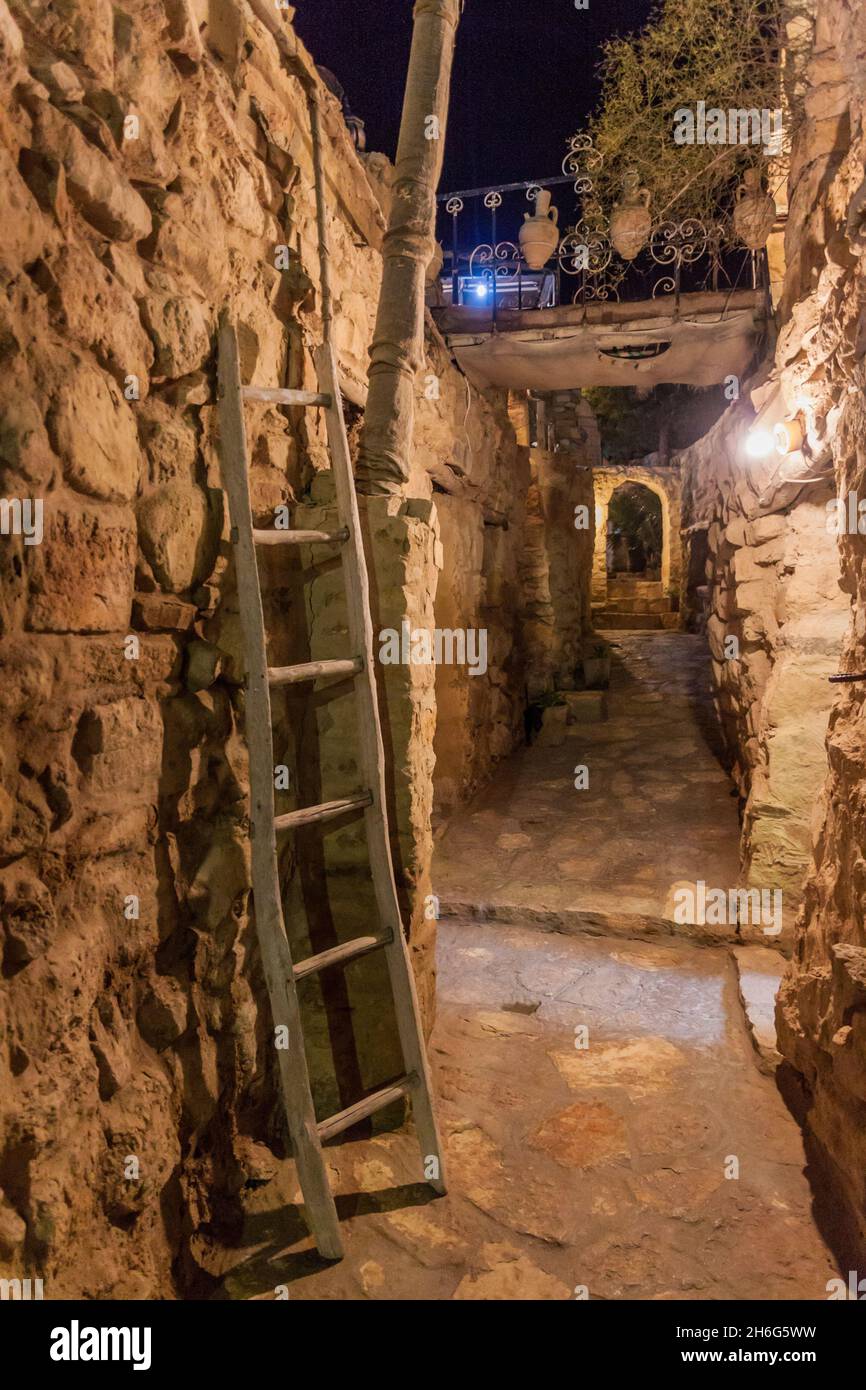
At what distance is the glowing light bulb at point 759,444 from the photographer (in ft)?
14.4

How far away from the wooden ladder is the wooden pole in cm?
43

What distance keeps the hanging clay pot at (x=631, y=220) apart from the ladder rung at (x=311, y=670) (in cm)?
462

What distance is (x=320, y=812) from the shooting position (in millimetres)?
2371

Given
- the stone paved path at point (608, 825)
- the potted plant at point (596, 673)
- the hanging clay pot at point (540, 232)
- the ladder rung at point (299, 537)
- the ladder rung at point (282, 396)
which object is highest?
the hanging clay pot at point (540, 232)

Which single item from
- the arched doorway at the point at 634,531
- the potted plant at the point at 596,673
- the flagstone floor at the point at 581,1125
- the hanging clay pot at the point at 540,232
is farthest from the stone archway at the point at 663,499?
the flagstone floor at the point at 581,1125

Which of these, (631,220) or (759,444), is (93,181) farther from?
(631,220)

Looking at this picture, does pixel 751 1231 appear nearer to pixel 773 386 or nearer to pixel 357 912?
pixel 357 912

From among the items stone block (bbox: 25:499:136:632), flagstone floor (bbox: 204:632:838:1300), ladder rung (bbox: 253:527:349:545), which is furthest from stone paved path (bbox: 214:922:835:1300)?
ladder rung (bbox: 253:527:349:545)

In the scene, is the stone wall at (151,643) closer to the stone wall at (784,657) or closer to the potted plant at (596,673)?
the stone wall at (784,657)

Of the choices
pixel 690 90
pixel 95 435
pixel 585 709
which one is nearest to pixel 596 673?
pixel 585 709

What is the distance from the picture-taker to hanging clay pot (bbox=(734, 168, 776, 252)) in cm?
485

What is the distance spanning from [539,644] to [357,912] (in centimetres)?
566

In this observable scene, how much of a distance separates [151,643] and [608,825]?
4.43m
